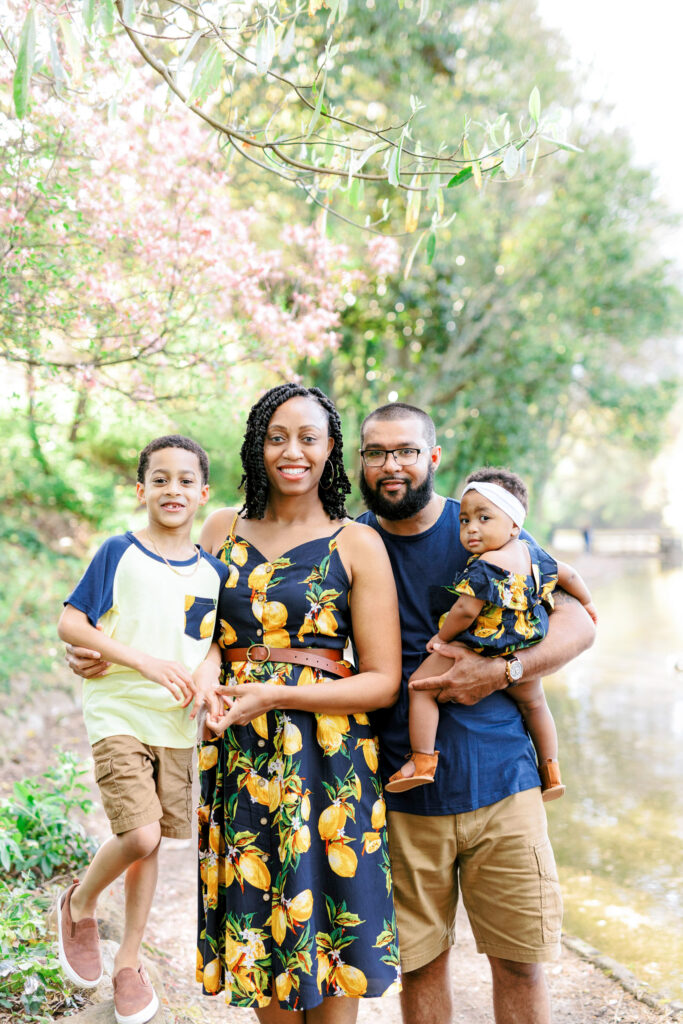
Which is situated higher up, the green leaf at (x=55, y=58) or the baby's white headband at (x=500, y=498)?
the green leaf at (x=55, y=58)

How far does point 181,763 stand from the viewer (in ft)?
9.32

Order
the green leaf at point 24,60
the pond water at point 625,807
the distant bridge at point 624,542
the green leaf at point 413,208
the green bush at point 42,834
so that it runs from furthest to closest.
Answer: the distant bridge at point 624,542
the pond water at point 625,807
the green bush at point 42,834
the green leaf at point 413,208
the green leaf at point 24,60

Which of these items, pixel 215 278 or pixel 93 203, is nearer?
pixel 93 203

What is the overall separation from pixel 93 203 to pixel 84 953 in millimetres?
3498

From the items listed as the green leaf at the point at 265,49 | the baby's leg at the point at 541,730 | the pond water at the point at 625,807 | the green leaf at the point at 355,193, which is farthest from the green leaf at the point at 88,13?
the pond water at the point at 625,807

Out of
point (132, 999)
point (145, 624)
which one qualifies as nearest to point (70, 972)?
point (132, 999)

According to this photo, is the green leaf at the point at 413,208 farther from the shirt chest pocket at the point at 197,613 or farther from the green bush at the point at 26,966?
the green bush at the point at 26,966

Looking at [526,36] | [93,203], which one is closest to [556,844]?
[93,203]

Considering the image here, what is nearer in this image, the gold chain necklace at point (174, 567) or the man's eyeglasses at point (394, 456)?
the man's eyeglasses at point (394, 456)

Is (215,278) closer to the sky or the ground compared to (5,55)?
closer to the ground

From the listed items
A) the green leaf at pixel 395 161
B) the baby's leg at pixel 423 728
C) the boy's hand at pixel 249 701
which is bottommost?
the baby's leg at pixel 423 728

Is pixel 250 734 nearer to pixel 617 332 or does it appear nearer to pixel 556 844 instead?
pixel 556 844

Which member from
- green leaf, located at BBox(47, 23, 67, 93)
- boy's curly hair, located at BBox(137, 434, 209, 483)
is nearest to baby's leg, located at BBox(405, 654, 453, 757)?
boy's curly hair, located at BBox(137, 434, 209, 483)

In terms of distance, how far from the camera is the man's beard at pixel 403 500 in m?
2.67
